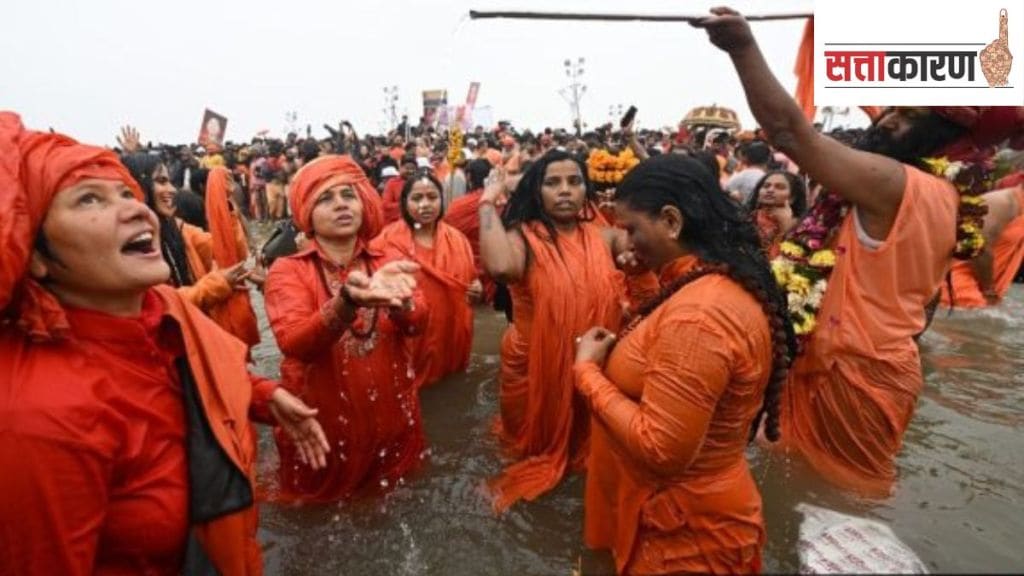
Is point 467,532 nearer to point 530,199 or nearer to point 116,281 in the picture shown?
point 530,199

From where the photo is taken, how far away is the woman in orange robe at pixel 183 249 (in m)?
4.00

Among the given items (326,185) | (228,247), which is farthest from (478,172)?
(326,185)

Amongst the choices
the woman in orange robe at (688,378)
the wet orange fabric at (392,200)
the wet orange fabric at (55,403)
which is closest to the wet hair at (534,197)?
the woman in orange robe at (688,378)

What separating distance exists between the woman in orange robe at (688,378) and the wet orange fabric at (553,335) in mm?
1402

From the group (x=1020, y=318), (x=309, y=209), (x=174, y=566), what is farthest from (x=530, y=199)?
(x=1020, y=318)

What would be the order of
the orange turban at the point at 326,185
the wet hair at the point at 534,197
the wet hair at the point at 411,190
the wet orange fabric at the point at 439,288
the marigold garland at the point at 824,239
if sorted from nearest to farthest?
the marigold garland at the point at 824,239 → the orange turban at the point at 326,185 → the wet hair at the point at 534,197 → the wet orange fabric at the point at 439,288 → the wet hair at the point at 411,190

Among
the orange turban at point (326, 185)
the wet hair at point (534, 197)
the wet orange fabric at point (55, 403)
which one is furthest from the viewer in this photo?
the wet hair at point (534, 197)

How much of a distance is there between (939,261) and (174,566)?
2.90m

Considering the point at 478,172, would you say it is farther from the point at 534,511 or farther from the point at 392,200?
the point at 534,511

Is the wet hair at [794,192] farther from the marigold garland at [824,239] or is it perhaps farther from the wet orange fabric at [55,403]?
the wet orange fabric at [55,403]

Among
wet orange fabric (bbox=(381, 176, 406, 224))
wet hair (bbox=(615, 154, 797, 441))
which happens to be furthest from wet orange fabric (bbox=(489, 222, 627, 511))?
wet orange fabric (bbox=(381, 176, 406, 224))

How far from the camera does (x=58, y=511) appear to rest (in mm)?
1703

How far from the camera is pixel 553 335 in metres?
3.68

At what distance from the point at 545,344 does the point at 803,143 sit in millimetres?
1858
